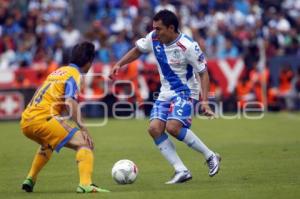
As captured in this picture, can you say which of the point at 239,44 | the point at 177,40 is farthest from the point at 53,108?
the point at 239,44

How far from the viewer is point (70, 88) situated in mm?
9992

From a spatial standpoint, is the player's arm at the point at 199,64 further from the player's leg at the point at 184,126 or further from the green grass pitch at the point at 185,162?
the green grass pitch at the point at 185,162

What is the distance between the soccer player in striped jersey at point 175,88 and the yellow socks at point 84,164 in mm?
1554

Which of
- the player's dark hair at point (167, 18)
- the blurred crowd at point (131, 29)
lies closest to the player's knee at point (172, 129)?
the player's dark hair at point (167, 18)

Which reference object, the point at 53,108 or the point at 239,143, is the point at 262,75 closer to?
the point at 239,143

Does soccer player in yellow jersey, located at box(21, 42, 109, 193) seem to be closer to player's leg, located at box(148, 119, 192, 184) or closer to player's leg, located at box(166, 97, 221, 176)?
player's leg, located at box(148, 119, 192, 184)

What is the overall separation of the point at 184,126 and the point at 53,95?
2.09m

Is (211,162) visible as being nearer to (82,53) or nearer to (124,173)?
(124,173)

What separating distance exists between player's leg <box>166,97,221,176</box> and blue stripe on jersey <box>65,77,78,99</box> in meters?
1.78

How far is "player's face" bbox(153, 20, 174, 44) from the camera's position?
11219mm

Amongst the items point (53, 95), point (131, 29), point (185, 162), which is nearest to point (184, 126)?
point (53, 95)

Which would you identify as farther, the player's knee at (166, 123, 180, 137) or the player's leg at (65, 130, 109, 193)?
the player's knee at (166, 123, 180, 137)

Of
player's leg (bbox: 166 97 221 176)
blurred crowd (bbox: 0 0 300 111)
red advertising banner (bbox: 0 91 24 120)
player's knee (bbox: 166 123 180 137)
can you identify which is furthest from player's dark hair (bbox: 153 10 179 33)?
blurred crowd (bbox: 0 0 300 111)

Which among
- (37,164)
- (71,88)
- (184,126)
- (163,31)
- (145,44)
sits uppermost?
(163,31)
